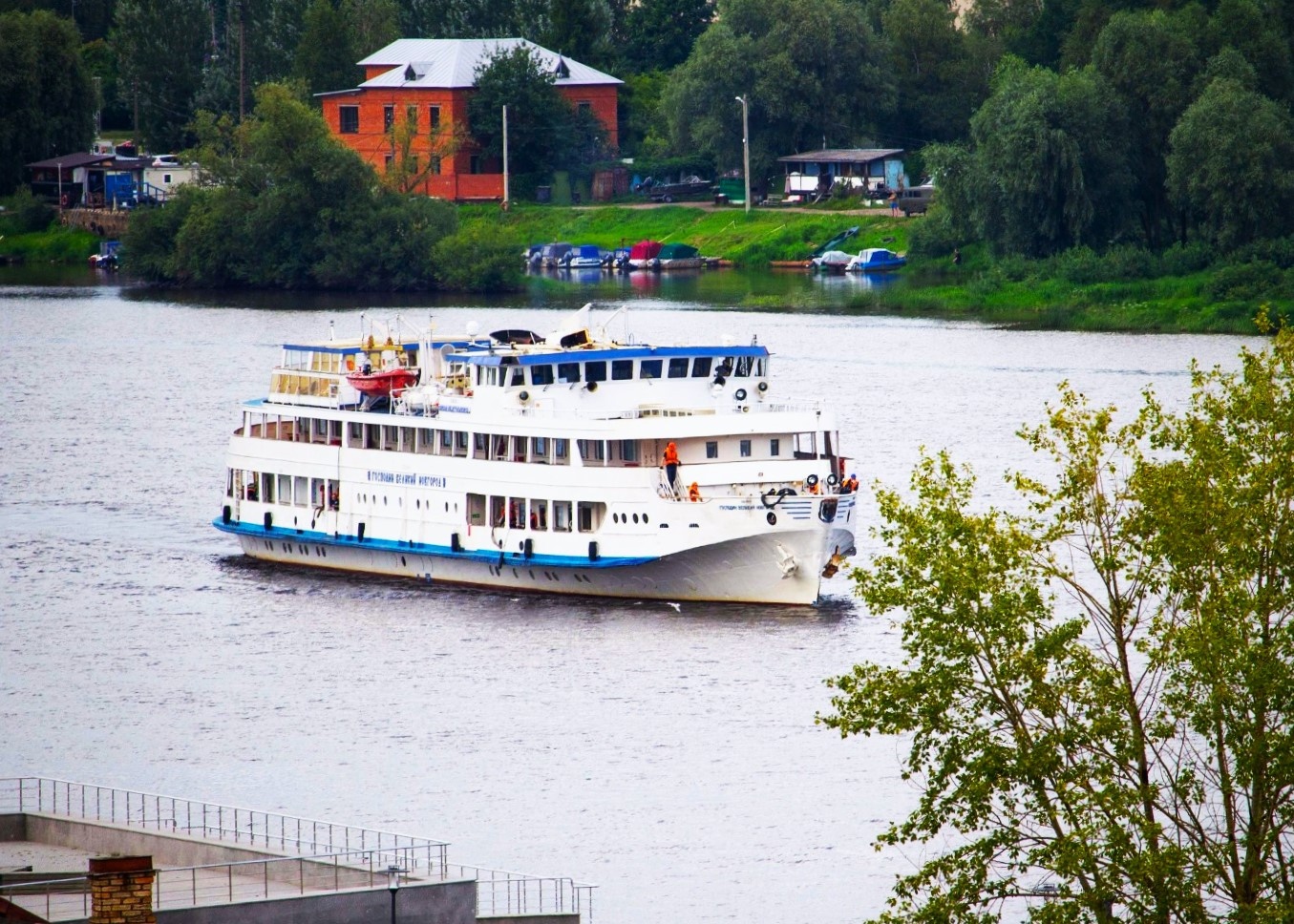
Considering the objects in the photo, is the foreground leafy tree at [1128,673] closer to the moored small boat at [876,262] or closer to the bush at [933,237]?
the bush at [933,237]

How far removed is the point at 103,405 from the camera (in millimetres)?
92000

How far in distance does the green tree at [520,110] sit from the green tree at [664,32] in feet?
64.7

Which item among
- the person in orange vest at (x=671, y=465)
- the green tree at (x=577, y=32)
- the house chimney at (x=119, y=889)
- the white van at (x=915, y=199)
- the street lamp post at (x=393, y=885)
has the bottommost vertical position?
the street lamp post at (x=393, y=885)

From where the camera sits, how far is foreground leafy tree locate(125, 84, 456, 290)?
133375 millimetres

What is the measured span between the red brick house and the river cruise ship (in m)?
89.1

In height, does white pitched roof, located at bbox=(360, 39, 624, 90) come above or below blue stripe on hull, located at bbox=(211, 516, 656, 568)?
above

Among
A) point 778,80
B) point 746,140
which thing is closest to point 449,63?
point 746,140

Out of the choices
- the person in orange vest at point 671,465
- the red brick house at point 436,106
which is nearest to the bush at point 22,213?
the red brick house at point 436,106

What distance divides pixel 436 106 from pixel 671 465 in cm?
10405

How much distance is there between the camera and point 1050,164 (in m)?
112

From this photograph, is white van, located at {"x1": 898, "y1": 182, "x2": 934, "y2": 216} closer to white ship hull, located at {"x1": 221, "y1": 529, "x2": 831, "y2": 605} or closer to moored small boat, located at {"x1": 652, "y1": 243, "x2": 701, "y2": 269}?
moored small boat, located at {"x1": 652, "y1": 243, "x2": 701, "y2": 269}

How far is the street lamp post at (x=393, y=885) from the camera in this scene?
27781 millimetres

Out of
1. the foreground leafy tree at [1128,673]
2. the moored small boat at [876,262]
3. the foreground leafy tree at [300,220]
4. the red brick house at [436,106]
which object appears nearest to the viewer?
the foreground leafy tree at [1128,673]

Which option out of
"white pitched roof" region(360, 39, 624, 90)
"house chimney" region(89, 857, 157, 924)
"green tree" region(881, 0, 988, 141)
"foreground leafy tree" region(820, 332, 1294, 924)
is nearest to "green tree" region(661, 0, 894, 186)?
"green tree" region(881, 0, 988, 141)
